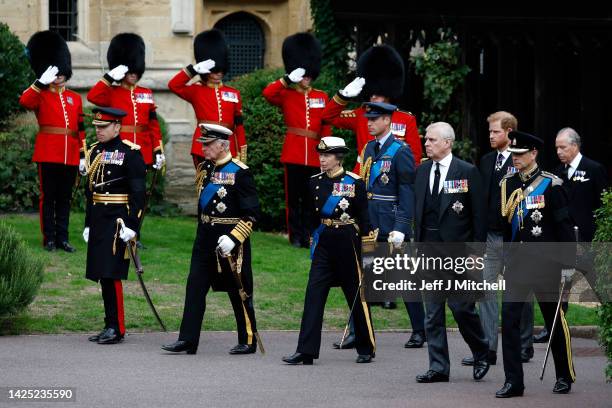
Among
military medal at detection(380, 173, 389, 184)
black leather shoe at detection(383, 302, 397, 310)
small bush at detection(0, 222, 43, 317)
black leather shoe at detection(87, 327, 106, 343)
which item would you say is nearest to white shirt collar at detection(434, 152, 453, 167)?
military medal at detection(380, 173, 389, 184)

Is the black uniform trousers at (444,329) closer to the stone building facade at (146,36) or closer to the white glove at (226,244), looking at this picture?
the white glove at (226,244)

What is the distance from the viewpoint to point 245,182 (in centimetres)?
1166

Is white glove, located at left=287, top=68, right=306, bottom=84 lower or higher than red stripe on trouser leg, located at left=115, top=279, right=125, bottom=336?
higher

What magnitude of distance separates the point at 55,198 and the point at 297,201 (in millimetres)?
2751

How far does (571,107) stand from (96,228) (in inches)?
483

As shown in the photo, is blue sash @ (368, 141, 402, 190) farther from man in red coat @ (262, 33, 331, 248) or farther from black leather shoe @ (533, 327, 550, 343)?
man in red coat @ (262, 33, 331, 248)

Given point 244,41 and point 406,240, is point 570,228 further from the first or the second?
point 244,41

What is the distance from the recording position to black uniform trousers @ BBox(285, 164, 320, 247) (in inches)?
677

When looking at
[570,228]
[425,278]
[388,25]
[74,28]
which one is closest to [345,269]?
[425,278]

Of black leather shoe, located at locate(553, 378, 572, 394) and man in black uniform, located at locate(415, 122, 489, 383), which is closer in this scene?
black leather shoe, located at locate(553, 378, 572, 394)

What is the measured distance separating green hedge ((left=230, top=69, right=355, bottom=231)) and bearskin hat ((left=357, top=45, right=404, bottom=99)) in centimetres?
382

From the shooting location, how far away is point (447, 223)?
10719 millimetres

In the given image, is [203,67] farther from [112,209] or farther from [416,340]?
[416,340]

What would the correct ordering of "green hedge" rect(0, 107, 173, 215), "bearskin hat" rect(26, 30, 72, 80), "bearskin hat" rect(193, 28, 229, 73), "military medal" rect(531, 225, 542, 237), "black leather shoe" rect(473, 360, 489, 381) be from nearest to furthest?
"military medal" rect(531, 225, 542, 237)
"black leather shoe" rect(473, 360, 489, 381)
"bearskin hat" rect(26, 30, 72, 80)
"bearskin hat" rect(193, 28, 229, 73)
"green hedge" rect(0, 107, 173, 215)
